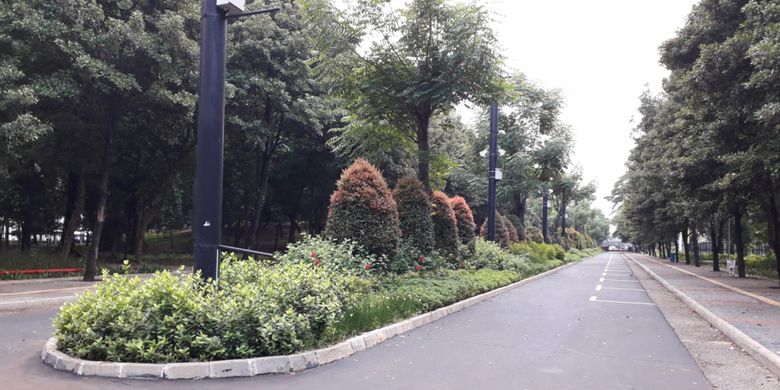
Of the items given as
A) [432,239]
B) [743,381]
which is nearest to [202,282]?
[743,381]

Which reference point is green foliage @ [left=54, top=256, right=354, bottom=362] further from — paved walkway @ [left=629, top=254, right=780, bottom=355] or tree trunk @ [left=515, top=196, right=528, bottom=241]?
tree trunk @ [left=515, top=196, right=528, bottom=241]

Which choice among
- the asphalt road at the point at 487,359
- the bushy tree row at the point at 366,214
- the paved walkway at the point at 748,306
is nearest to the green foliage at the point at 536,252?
the paved walkway at the point at 748,306

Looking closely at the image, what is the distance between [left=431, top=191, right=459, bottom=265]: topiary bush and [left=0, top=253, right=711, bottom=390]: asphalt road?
5.55 meters

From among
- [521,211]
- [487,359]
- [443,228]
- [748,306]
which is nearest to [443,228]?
[443,228]

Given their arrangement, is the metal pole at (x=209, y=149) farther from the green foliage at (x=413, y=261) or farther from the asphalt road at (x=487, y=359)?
the green foliage at (x=413, y=261)

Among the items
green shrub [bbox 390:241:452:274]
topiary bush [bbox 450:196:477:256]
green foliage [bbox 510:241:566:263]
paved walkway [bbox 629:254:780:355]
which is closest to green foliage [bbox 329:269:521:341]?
green shrub [bbox 390:241:452:274]

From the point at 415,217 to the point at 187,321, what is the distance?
938cm

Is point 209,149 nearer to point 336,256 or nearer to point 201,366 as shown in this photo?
point 201,366

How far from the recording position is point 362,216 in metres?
12.1

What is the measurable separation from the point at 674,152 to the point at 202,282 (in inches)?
755

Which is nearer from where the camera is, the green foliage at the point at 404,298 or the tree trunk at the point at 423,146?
the green foliage at the point at 404,298

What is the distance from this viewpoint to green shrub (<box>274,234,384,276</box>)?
10156 millimetres

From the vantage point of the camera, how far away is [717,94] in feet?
49.7

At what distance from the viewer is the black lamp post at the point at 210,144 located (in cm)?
693
